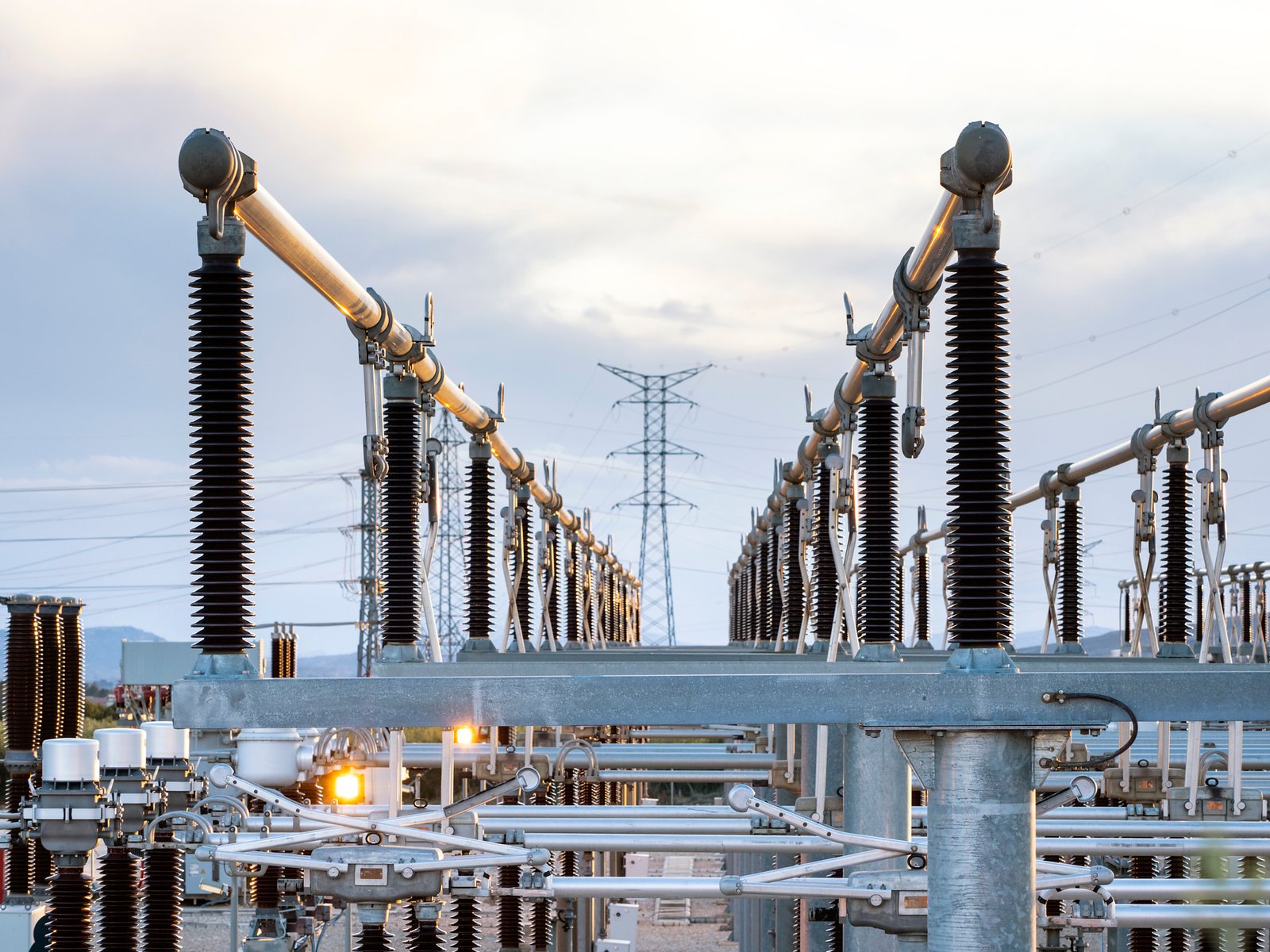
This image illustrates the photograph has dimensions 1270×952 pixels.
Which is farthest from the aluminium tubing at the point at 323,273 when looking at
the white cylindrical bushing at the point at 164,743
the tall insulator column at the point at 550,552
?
the tall insulator column at the point at 550,552

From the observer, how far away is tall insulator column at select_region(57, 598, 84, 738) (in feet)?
38.2

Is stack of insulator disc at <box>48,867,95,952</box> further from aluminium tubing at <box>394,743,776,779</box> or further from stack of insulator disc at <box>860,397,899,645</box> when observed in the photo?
stack of insulator disc at <box>860,397,899,645</box>

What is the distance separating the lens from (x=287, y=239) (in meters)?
5.38

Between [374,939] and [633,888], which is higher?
[633,888]

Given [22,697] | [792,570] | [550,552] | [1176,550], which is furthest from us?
[550,552]

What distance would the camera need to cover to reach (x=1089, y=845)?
311 inches

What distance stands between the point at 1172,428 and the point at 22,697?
25.4 feet

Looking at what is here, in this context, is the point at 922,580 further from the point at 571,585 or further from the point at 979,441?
the point at 979,441

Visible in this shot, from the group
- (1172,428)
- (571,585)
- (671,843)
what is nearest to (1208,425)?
(1172,428)

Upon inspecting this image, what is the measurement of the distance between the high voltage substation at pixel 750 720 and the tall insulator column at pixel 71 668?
0.04 metres

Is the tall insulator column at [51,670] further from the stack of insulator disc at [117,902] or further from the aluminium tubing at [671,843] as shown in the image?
the aluminium tubing at [671,843]

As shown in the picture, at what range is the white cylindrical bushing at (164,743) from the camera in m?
10.5

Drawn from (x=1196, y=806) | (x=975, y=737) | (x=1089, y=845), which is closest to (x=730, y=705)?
(x=975, y=737)

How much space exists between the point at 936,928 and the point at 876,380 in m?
3.48
